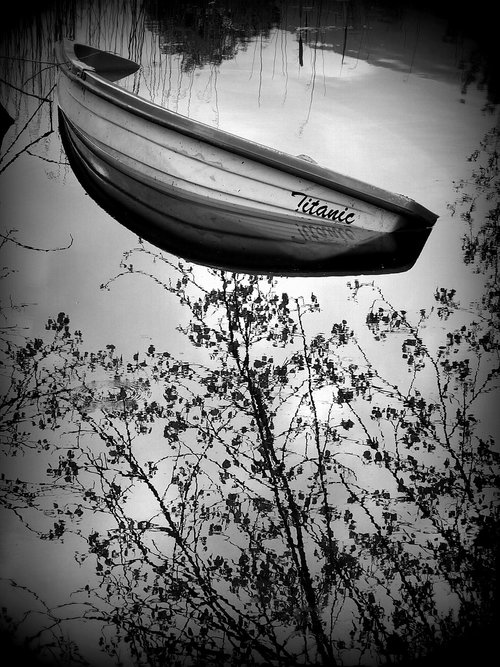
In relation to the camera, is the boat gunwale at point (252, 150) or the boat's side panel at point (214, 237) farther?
the boat's side panel at point (214, 237)

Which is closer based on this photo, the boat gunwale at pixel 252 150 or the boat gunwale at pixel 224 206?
the boat gunwale at pixel 252 150

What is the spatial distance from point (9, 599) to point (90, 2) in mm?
1408

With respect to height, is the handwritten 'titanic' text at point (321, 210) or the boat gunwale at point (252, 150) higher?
the boat gunwale at point (252, 150)

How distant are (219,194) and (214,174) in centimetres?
6

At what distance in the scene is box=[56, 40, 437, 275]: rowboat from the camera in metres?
1.37

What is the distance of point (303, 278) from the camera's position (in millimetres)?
1450

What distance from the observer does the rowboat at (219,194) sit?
4.49 ft

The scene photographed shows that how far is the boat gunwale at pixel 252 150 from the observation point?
52.8 inches

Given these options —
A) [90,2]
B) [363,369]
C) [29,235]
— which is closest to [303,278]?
[363,369]

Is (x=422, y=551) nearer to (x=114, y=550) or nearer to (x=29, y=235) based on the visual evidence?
(x=114, y=550)

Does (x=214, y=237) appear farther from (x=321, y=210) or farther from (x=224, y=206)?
(x=321, y=210)

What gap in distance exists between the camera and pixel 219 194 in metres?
1.47

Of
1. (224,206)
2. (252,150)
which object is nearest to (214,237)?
(224,206)

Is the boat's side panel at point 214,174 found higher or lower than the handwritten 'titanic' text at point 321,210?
higher
